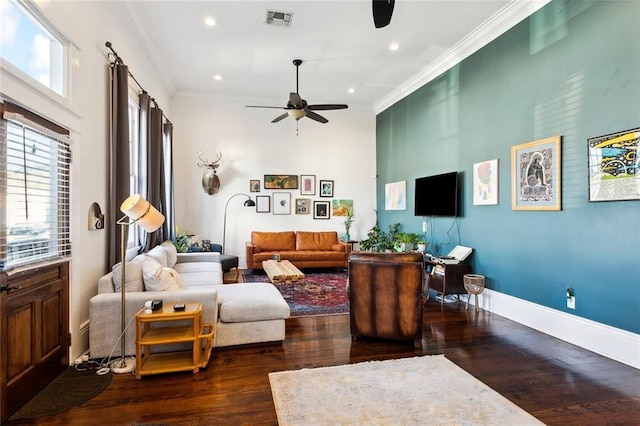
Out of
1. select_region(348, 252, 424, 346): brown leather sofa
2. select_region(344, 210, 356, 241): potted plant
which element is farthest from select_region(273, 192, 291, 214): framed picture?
select_region(348, 252, 424, 346): brown leather sofa

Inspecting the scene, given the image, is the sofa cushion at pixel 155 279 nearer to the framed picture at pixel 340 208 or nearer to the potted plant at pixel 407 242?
the potted plant at pixel 407 242

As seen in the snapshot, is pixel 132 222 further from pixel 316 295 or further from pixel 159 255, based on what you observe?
pixel 316 295

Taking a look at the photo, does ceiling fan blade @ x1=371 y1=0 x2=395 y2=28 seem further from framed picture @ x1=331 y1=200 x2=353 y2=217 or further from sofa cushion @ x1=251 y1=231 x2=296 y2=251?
framed picture @ x1=331 y1=200 x2=353 y2=217

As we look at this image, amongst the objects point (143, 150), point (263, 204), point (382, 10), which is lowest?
point (263, 204)

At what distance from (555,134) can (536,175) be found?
18.8 inches

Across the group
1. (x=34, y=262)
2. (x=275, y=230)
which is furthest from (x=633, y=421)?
(x=275, y=230)

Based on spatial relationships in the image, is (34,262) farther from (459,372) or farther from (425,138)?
(425,138)

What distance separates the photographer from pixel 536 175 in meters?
3.84

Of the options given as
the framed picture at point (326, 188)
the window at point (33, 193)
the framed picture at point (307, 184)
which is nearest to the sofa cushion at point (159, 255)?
the window at point (33, 193)

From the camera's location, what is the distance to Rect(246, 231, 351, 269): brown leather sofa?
22.9ft

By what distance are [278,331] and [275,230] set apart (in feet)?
15.5

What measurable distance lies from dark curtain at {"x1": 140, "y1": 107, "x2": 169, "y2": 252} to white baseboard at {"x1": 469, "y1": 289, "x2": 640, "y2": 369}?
4853 millimetres

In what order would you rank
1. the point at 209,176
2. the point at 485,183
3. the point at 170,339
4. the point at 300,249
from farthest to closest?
the point at 300,249 < the point at 209,176 < the point at 485,183 < the point at 170,339

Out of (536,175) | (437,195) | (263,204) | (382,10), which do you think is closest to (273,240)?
(263,204)
